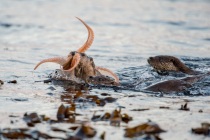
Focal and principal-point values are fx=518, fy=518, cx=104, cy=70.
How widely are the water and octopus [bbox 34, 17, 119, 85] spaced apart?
0.92ft

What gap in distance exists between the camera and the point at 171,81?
7055 mm

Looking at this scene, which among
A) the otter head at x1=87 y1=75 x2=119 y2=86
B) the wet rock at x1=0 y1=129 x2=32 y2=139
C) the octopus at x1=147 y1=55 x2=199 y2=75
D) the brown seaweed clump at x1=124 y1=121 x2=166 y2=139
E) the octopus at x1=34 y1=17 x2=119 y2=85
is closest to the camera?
the wet rock at x1=0 y1=129 x2=32 y2=139

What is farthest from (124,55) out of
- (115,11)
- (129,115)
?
(115,11)

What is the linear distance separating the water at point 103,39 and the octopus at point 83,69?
0.28 metres

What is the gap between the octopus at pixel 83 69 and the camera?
673 cm

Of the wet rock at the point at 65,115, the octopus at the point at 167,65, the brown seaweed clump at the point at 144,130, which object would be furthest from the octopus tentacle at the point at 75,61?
the octopus at the point at 167,65

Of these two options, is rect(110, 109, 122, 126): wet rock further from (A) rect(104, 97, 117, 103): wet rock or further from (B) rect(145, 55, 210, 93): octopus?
(B) rect(145, 55, 210, 93): octopus

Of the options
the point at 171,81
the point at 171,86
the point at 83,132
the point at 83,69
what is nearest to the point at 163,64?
the point at 171,81

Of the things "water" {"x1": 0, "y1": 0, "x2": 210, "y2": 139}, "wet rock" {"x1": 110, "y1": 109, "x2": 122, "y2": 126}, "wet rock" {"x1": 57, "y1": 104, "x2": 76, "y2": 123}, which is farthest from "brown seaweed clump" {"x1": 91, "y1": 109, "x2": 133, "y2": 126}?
"water" {"x1": 0, "y1": 0, "x2": 210, "y2": 139}

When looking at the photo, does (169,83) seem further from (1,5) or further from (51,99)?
(1,5)

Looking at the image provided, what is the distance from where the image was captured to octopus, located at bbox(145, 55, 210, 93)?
6853mm

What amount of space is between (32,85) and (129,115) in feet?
6.43

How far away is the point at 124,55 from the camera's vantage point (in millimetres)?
10562

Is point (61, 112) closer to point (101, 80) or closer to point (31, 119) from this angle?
point (31, 119)
